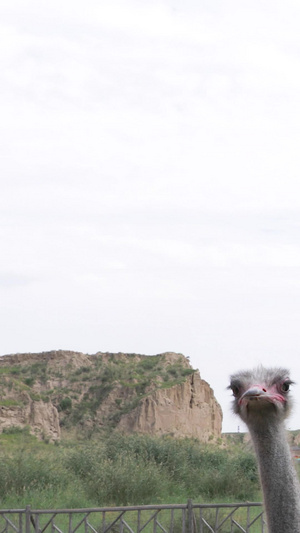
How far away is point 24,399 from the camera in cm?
4553

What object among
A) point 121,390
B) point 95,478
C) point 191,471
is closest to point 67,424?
point 121,390

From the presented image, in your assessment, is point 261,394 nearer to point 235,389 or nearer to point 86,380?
point 235,389

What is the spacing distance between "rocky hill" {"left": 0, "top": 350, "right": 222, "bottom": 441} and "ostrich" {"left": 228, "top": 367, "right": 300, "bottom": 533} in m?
38.2

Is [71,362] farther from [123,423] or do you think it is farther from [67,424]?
[123,423]

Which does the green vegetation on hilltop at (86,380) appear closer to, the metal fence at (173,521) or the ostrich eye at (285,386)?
the metal fence at (173,521)

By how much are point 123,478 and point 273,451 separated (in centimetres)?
1536

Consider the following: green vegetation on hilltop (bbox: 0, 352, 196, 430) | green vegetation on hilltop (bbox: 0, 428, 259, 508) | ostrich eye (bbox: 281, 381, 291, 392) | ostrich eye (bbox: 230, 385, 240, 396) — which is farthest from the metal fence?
green vegetation on hilltop (bbox: 0, 352, 196, 430)

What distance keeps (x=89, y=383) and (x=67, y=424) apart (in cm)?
582

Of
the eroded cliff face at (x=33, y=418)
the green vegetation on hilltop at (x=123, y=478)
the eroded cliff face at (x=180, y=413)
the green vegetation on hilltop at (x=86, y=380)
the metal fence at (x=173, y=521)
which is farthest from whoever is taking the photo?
the green vegetation on hilltop at (x=86, y=380)

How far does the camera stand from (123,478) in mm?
18172

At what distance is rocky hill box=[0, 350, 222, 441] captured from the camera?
144 feet

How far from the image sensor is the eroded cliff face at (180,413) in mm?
44188

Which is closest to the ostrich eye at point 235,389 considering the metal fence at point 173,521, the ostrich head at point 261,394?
the ostrich head at point 261,394

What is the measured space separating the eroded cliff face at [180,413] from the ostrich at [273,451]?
3991cm
